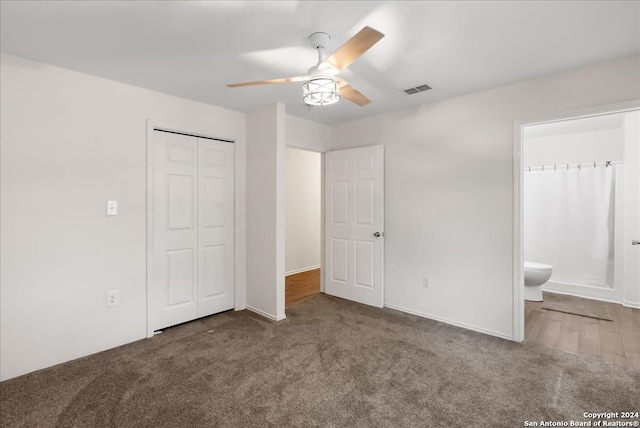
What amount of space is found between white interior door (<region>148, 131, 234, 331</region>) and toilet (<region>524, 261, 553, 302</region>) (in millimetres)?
3775

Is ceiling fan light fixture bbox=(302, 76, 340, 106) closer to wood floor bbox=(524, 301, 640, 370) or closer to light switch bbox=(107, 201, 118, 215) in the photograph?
light switch bbox=(107, 201, 118, 215)

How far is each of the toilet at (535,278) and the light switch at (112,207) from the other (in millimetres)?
Result: 4700

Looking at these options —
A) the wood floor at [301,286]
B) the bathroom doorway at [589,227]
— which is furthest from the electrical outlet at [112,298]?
the bathroom doorway at [589,227]

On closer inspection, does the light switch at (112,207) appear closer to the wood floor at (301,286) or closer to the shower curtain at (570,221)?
the wood floor at (301,286)

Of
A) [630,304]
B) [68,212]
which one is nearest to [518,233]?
[630,304]

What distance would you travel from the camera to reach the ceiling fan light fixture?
1762mm

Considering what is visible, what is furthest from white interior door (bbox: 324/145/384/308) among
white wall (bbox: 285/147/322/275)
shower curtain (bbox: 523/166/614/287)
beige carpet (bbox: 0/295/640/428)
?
shower curtain (bbox: 523/166/614/287)

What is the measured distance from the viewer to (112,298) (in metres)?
2.63

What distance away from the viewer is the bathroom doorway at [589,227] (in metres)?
3.18

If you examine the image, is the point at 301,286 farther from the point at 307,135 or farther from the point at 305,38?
the point at 305,38

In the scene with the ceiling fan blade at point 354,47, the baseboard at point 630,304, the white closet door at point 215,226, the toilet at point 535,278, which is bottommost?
the baseboard at point 630,304

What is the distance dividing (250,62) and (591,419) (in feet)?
10.7

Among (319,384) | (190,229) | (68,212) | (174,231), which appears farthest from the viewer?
(190,229)

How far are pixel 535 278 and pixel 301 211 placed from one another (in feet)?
12.1
